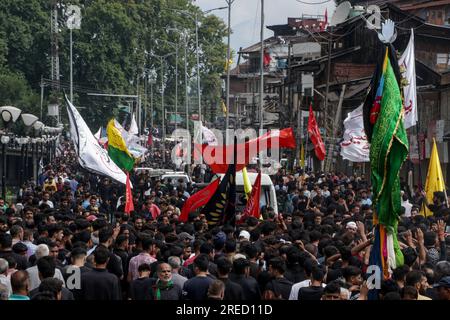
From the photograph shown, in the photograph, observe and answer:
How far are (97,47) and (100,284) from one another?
6781 centimetres

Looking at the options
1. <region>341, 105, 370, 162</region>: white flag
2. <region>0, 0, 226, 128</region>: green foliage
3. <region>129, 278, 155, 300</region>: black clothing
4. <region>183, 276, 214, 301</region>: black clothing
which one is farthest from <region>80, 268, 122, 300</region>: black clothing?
<region>0, 0, 226, 128</region>: green foliage

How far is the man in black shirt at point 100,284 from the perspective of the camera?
10.7 m

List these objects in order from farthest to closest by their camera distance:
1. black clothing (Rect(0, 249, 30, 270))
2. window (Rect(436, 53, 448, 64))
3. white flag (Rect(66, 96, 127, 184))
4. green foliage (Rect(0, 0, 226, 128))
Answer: green foliage (Rect(0, 0, 226, 128))
window (Rect(436, 53, 448, 64))
white flag (Rect(66, 96, 127, 184))
black clothing (Rect(0, 249, 30, 270))

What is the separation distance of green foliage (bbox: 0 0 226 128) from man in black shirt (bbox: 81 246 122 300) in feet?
168

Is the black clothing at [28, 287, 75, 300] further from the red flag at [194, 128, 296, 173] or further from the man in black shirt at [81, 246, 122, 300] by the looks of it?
the red flag at [194, 128, 296, 173]

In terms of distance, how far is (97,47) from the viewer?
3051 inches

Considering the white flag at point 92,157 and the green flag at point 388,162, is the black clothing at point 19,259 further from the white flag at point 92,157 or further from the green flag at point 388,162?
the white flag at point 92,157

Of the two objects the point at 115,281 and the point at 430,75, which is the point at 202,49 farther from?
the point at 115,281

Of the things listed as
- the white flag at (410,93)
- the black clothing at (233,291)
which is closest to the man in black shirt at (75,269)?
the black clothing at (233,291)

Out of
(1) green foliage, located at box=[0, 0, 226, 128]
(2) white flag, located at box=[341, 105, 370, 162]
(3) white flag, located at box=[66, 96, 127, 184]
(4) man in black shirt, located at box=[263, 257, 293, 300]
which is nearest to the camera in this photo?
(4) man in black shirt, located at box=[263, 257, 293, 300]

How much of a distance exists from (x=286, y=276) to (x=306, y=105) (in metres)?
46.5

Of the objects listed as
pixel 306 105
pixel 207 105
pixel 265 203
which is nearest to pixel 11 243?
pixel 265 203

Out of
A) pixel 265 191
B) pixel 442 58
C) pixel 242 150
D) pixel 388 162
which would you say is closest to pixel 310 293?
pixel 388 162

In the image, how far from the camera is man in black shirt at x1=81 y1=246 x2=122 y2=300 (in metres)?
10.7
